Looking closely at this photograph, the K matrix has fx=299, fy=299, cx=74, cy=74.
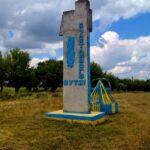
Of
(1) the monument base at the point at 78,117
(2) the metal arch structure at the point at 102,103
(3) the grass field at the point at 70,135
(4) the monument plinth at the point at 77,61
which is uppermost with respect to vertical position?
(4) the monument plinth at the point at 77,61

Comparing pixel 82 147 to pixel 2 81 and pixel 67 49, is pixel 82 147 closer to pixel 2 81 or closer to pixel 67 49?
pixel 67 49

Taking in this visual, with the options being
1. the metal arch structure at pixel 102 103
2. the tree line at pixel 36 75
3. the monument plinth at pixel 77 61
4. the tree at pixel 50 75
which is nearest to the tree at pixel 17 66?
the tree line at pixel 36 75

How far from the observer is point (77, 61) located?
43.8ft

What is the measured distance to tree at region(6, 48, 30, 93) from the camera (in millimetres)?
40906

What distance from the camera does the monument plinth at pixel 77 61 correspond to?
13.1 meters

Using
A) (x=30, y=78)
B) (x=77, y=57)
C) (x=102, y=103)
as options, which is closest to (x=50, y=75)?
(x=30, y=78)

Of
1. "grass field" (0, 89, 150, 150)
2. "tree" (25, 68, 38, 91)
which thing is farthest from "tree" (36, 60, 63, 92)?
"grass field" (0, 89, 150, 150)

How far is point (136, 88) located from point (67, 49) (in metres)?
50.4

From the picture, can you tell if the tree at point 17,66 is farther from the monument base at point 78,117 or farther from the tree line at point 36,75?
the monument base at point 78,117

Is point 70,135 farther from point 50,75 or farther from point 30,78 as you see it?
point 50,75

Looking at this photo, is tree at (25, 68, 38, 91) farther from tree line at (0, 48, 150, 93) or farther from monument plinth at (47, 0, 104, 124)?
monument plinth at (47, 0, 104, 124)

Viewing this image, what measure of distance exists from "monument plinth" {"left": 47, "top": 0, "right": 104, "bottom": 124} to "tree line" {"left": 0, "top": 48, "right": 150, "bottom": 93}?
27464mm

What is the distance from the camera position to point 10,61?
4166cm

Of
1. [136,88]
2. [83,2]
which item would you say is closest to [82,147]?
[83,2]
